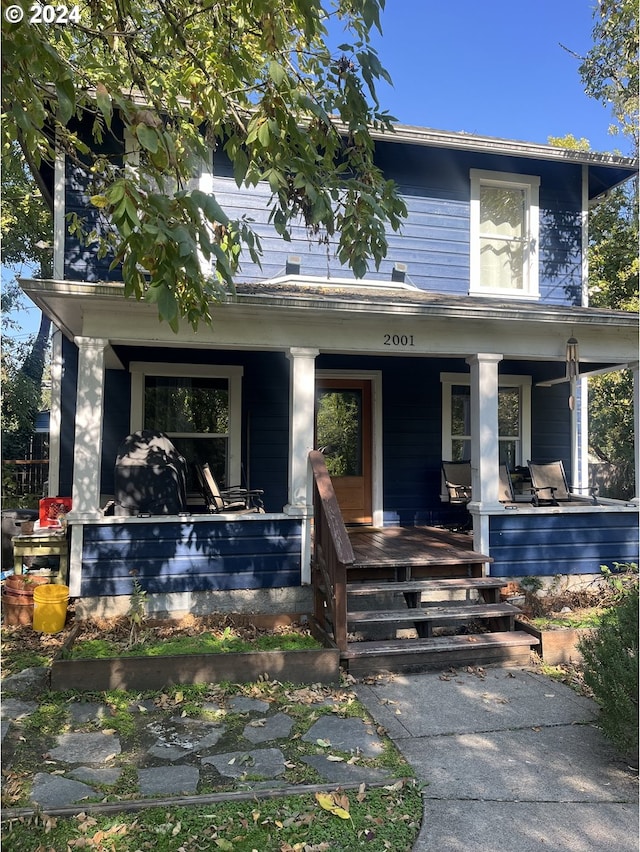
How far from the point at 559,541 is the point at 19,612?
563 cm

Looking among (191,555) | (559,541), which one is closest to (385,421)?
(559,541)

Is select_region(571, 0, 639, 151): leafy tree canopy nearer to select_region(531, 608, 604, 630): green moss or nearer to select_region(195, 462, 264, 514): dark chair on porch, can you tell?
select_region(531, 608, 604, 630): green moss

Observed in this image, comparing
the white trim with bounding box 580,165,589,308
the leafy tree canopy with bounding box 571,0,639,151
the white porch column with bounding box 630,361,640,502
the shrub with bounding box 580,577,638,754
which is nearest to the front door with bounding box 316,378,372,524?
the white porch column with bounding box 630,361,640,502

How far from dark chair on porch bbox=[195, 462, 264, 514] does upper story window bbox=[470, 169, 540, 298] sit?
14.8 ft

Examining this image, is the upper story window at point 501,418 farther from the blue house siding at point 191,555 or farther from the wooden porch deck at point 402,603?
the blue house siding at point 191,555

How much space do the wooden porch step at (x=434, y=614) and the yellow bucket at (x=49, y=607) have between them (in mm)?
2651

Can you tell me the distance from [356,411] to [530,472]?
100 inches

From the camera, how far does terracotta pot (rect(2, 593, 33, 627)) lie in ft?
19.0

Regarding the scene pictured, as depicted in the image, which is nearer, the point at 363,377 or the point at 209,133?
the point at 209,133

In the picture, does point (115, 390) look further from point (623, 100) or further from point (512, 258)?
point (623, 100)

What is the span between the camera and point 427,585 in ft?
18.4

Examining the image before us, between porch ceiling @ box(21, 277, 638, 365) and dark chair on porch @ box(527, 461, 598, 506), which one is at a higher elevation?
porch ceiling @ box(21, 277, 638, 365)

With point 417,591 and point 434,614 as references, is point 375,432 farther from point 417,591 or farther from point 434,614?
point 434,614

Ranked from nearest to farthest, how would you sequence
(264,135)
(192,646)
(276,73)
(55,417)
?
(276,73) < (264,135) < (192,646) < (55,417)
